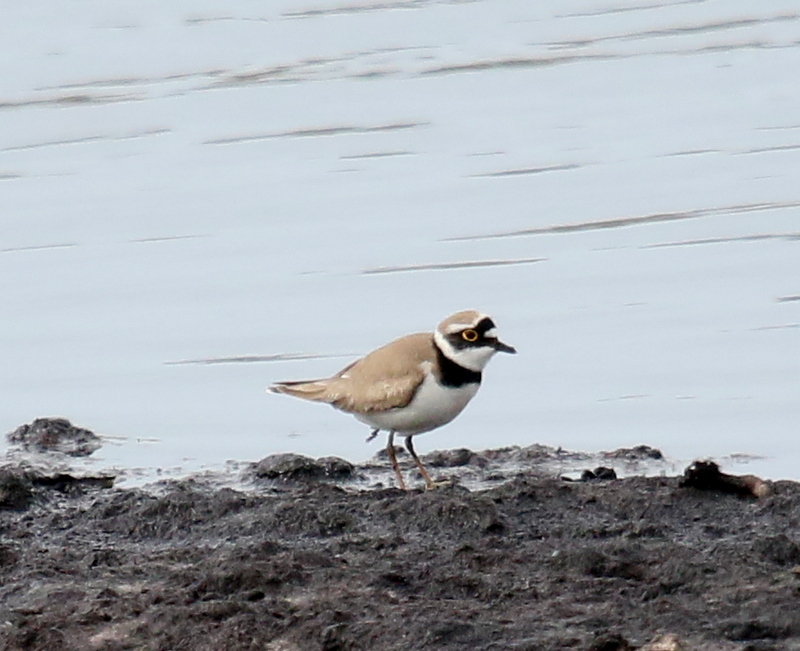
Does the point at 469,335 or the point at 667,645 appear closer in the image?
the point at 667,645

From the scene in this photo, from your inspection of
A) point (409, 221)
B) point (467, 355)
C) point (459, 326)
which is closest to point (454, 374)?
point (467, 355)

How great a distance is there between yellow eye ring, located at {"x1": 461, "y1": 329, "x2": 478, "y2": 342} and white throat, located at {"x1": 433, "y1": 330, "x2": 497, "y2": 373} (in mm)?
42

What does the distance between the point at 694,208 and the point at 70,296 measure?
446cm

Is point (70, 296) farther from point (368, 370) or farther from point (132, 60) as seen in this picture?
point (132, 60)

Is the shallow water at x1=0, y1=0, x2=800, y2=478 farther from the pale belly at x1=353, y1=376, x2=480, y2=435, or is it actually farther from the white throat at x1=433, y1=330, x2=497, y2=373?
the white throat at x1=433, y1=330, x2=497, y2=373

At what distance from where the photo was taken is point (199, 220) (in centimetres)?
1366

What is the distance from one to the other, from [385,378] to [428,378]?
21cm

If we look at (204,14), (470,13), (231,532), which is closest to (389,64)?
(470,13)

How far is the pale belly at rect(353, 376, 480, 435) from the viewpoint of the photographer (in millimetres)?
7781

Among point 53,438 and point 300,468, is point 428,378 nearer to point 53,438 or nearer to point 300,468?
point 300,468

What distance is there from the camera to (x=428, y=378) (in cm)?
779

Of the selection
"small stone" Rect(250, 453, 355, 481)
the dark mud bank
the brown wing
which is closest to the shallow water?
"small stone" Rect(250, 453, 355, 481)

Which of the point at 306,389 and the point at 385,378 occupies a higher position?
the point at 385,378

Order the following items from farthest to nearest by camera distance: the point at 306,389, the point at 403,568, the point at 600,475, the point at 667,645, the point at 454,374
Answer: the point at 306,389 → the point at 454,374 → the point at 600,475 → the point at 403,568 → the point at 667,645
